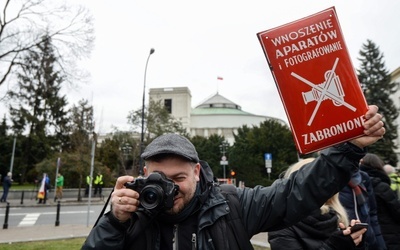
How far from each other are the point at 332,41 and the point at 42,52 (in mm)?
19545

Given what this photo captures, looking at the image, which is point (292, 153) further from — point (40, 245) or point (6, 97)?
point (40, 245)

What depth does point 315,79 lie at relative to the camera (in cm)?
206

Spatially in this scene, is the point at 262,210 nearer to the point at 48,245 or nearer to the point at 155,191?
the point at 155,191

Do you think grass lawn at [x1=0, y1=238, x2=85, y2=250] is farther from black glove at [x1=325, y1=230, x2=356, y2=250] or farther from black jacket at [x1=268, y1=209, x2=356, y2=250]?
black glove at [x1=325, y1=230, x2=356, y2=250]

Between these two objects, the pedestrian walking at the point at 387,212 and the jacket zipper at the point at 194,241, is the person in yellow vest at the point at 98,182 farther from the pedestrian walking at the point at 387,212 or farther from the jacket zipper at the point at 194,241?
the jacket zipper at the point at 194,241

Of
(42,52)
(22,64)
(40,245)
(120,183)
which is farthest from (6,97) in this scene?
(120,183)

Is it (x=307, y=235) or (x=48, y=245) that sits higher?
(x=307, y=235)

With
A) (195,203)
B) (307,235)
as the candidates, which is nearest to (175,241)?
(195,203)

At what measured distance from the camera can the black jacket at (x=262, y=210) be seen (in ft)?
5.98

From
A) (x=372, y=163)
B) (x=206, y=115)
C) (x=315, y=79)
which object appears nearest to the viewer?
(x=315, y=79)

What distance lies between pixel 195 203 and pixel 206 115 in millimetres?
88900

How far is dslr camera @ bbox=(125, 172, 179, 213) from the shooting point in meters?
1.74

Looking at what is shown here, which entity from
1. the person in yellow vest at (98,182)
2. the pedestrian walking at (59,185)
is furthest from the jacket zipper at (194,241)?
the person in yellow vest at (98,182)

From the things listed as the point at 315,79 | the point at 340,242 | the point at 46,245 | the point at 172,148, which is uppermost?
the point at 315,79
